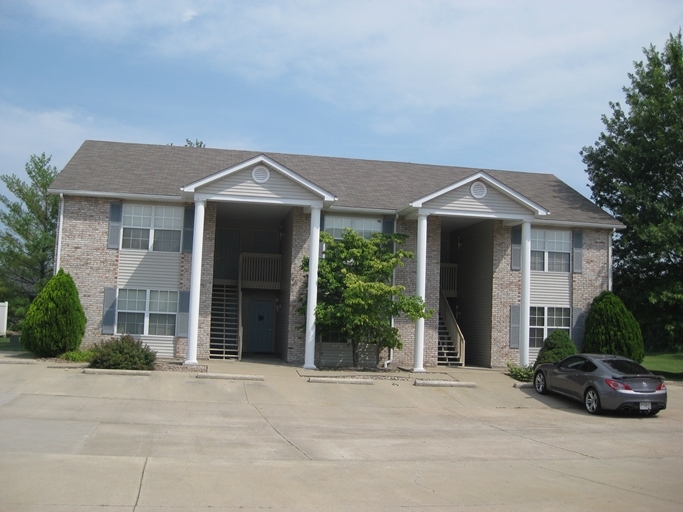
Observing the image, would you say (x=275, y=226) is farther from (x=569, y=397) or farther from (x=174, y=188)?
(x=569, y=397)

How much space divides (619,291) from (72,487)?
79.3 ft

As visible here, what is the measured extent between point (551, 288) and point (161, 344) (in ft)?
45.7

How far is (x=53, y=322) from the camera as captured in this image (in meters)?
21.2

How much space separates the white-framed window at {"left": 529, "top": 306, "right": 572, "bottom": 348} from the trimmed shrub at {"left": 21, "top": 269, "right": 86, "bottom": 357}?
15545mm

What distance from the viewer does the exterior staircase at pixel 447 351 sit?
25977 mm

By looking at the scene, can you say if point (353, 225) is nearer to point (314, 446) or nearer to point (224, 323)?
point (224, 323)

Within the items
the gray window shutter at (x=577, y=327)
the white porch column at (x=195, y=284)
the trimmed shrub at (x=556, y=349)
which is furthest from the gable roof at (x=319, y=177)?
the trimmed shrub at (x=556, y=349)

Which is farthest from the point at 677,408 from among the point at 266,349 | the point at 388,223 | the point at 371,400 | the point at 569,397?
the point at 266,349

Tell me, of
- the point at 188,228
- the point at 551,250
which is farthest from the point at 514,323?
the point at 188,228

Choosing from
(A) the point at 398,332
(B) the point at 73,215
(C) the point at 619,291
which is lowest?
(A) the point at 398,332

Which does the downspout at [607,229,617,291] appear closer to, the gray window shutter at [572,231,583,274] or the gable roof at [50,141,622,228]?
the gable roof at [50,141,622,228]

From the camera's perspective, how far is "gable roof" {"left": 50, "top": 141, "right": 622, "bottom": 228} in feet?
78.3

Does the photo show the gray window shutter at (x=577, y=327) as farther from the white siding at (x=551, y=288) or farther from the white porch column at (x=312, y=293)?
the white porch column at (x=312, y=293)

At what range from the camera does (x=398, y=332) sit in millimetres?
24609
